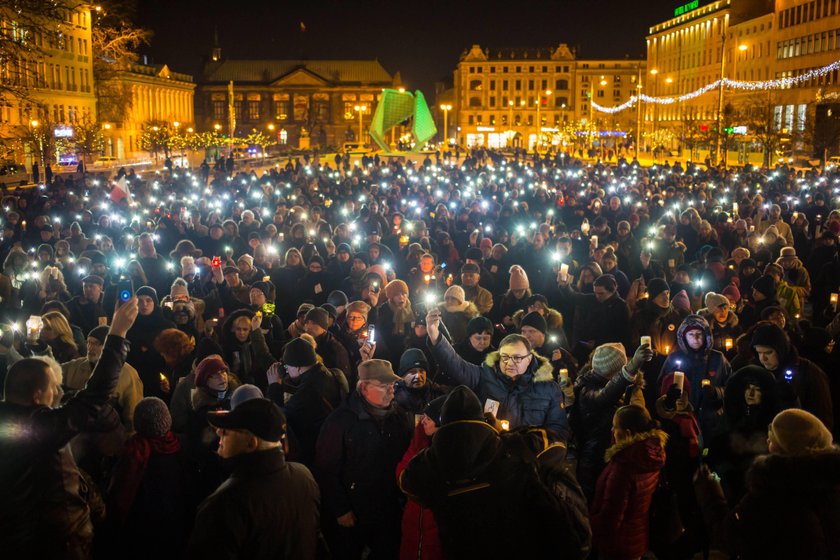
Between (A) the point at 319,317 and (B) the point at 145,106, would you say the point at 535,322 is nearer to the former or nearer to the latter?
(A) the point at 319,317

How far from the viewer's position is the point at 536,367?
5.79 meters

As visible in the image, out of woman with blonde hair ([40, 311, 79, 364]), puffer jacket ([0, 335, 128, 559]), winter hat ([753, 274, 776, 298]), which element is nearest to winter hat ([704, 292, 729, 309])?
winter hat ([753, 274, 776, 298])

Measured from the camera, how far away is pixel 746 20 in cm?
8544

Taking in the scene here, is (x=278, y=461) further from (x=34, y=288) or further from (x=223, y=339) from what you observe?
(x=34, y=288)

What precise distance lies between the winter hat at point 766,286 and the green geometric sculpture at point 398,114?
51.2ft

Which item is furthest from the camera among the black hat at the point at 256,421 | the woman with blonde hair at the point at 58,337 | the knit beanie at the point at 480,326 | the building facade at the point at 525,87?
the building facade at the point at 525,87

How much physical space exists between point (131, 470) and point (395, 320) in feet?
13.5

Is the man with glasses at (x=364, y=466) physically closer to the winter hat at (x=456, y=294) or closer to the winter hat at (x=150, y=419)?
the winter hat at (x=150, y=419)

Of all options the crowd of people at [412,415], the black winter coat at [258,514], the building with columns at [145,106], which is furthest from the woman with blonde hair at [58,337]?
the building with columns at [145,106]

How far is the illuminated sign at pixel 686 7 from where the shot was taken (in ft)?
336

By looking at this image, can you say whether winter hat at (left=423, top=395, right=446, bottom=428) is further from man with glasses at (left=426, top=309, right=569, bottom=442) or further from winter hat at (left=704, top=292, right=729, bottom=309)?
winter hat at (left=704, top=292, right=729, bottom=309)

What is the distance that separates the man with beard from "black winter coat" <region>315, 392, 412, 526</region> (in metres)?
3.30

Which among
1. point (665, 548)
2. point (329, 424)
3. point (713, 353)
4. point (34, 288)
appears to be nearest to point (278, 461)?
point (329, 424)

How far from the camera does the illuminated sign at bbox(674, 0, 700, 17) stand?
102562 mm
